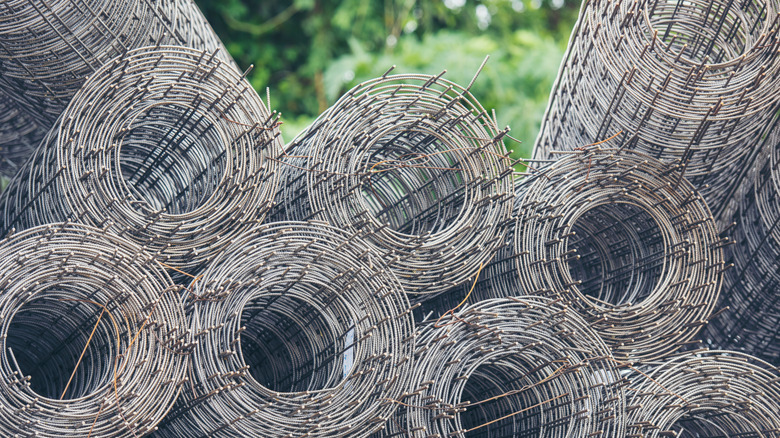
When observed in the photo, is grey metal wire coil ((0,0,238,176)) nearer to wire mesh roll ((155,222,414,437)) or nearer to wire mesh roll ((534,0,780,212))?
wire mesh roll ((155,222,414,437))

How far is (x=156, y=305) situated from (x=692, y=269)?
8.88 ft

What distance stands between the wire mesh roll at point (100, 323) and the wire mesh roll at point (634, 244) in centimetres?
177

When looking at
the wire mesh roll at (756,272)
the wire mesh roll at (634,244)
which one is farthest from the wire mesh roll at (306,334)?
the wire mesh roll at (756,272)

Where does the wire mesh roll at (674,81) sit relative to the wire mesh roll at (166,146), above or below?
above

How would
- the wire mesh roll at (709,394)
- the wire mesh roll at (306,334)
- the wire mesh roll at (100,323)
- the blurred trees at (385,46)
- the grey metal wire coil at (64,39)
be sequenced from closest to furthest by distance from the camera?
the wire mesh roll at (100,323)
the wire mesh roll at (306,334)
the grey metal wire coil at (64,39)
the wire mesh roll at (709,394)
the blurred trees at (385,46)

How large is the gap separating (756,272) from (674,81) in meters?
1.23

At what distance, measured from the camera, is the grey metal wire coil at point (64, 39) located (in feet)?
Answer: 12.2

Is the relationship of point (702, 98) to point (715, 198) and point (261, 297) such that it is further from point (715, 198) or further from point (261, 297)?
point (261, 297)

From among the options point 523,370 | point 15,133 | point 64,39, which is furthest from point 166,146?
point 523,370

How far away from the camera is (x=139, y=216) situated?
3570 millimetres

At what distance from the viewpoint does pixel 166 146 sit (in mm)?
4109

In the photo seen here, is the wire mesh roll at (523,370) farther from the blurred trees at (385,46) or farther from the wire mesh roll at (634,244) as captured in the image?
the blurred trees at (385,46)

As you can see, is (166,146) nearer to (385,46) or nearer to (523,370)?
(523,370)

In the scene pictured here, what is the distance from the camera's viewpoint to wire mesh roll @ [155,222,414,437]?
3438 millimetres
